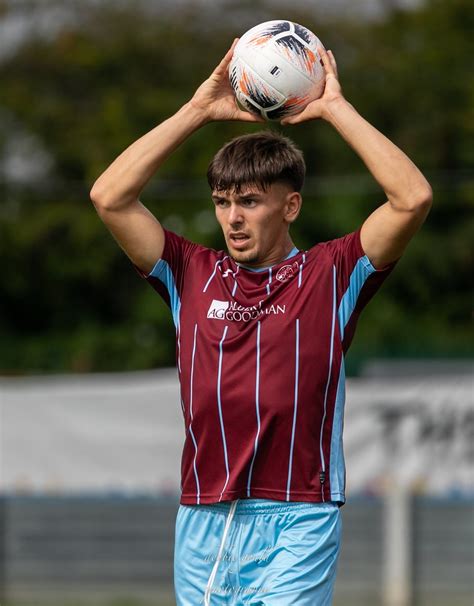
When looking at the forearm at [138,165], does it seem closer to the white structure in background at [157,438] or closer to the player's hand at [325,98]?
the player's hand at [325,98]

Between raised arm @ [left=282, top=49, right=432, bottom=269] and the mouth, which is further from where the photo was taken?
the mouth

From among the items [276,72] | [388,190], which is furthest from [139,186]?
[388,190]

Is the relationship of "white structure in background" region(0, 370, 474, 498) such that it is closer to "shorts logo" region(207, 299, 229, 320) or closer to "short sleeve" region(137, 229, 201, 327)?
"short sleeve" region(137, 229, 201, 327)

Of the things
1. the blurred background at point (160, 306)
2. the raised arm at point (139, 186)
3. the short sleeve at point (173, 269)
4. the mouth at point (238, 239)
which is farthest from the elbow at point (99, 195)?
the blurred background at point (160, 306)

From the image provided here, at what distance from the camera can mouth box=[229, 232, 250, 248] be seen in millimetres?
4527

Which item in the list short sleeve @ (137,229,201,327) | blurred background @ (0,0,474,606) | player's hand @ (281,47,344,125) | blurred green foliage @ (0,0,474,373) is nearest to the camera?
player's hand @ (281,47,344,125)

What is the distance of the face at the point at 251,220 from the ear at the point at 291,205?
0.08 ft

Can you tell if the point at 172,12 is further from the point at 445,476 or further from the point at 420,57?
the point at 445,476

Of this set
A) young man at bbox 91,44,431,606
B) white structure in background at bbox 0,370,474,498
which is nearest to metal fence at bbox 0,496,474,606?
white structure in background at bbox 0,370,474,498

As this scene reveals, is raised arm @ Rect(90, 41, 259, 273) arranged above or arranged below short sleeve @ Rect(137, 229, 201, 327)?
above

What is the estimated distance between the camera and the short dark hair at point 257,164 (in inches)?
178

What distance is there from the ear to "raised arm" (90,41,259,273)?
32cm

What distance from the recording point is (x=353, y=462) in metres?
11.9

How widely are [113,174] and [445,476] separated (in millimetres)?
7998
